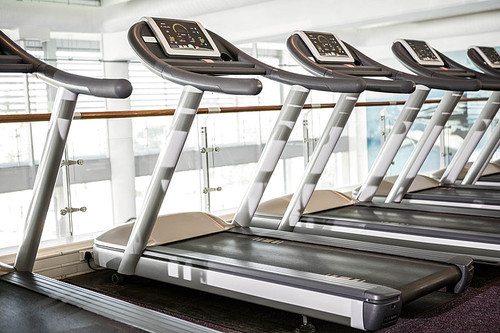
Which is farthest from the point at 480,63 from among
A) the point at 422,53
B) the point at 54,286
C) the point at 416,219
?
the point at 54,286

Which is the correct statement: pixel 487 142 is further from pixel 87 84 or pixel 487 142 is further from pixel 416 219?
pixel 87 84

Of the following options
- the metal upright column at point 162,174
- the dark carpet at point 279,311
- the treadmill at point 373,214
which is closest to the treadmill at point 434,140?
the treadmill at point 373,214

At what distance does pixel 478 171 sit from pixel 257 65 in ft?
10.3

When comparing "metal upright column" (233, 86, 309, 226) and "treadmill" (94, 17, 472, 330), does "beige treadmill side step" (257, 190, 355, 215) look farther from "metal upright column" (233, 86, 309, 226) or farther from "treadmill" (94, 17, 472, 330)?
"treadmill" (94, 17, 472, 330)

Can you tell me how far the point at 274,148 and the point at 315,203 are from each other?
97 centimetres

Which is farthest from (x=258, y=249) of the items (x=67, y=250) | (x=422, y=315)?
(x=67, y=250)

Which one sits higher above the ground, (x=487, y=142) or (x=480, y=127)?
(x=480, y=127)

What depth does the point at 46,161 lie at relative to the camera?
2885mm

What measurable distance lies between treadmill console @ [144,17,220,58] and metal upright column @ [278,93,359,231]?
1076 millimetres

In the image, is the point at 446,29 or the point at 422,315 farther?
the point at 446,29

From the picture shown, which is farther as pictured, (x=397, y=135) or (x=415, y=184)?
(x=415, y=184)

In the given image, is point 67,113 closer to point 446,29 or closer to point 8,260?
point 8,260

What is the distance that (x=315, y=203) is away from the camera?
15.3 feet

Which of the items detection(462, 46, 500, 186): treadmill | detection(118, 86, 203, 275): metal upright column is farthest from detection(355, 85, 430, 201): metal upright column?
detection(118, 86, 203, 275): metal upright column
